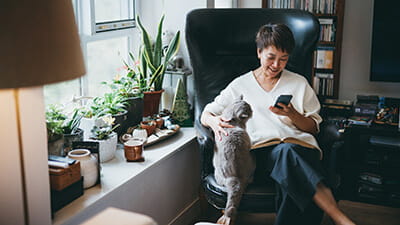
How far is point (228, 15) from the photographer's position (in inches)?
107

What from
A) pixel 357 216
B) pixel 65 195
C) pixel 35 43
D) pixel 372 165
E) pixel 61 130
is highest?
pixel 35 43

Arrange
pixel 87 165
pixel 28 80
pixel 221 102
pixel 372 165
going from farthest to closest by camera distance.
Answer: pixel 372 165 < pixel 221 102 < pixel 87 165 < pixel 28 80

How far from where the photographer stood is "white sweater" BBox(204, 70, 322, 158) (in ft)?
7.74

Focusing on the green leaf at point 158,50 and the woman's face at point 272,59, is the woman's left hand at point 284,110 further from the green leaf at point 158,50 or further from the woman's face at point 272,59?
the green leaf at point 158,50

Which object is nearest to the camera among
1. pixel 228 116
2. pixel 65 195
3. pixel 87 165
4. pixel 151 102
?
pixel 65 195

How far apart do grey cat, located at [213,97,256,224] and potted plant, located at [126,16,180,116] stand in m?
0.79

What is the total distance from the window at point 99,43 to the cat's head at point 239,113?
785 mm

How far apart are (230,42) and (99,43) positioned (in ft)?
2.56

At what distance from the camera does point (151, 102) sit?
289 cm

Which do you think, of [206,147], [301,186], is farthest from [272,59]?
[301,186]

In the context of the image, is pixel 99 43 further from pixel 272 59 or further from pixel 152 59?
pixel 272 59

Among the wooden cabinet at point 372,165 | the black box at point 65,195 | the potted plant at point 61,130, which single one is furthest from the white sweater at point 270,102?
the wooden cabinet at point 372,165

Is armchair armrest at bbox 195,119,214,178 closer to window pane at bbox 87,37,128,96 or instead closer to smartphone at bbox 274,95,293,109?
smartphone at bbox 274,95,293,109

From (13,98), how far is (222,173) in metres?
1.14
